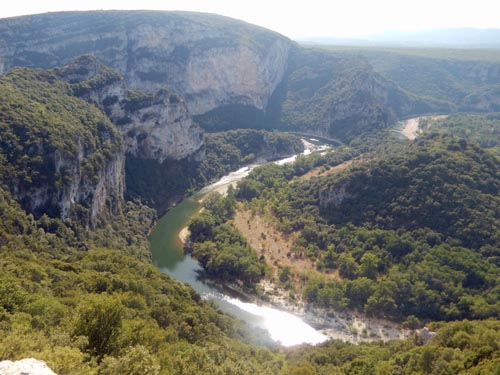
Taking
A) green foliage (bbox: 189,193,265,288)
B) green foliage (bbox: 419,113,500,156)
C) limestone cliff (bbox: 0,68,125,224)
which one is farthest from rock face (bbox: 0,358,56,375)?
green foliage (bbox: 419,113,500,156)

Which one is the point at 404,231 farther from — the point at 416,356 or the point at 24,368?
the point at 24,368

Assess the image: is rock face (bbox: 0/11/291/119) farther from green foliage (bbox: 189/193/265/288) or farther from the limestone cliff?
green foliage (bbox: 189/193/265/288)

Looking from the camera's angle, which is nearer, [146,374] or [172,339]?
[146,374]

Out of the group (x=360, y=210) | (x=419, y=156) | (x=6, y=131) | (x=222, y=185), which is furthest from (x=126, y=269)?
(x=222, y=185)

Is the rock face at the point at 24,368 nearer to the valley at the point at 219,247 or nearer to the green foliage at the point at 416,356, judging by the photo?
the valley at the point at 219,247

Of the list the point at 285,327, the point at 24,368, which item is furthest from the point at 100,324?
the point at 285,327

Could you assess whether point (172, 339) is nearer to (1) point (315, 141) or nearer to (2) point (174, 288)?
(2) point (174, 288)

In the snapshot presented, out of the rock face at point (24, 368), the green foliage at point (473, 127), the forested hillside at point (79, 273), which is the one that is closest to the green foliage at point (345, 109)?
the green foliage at point (473, 127)
